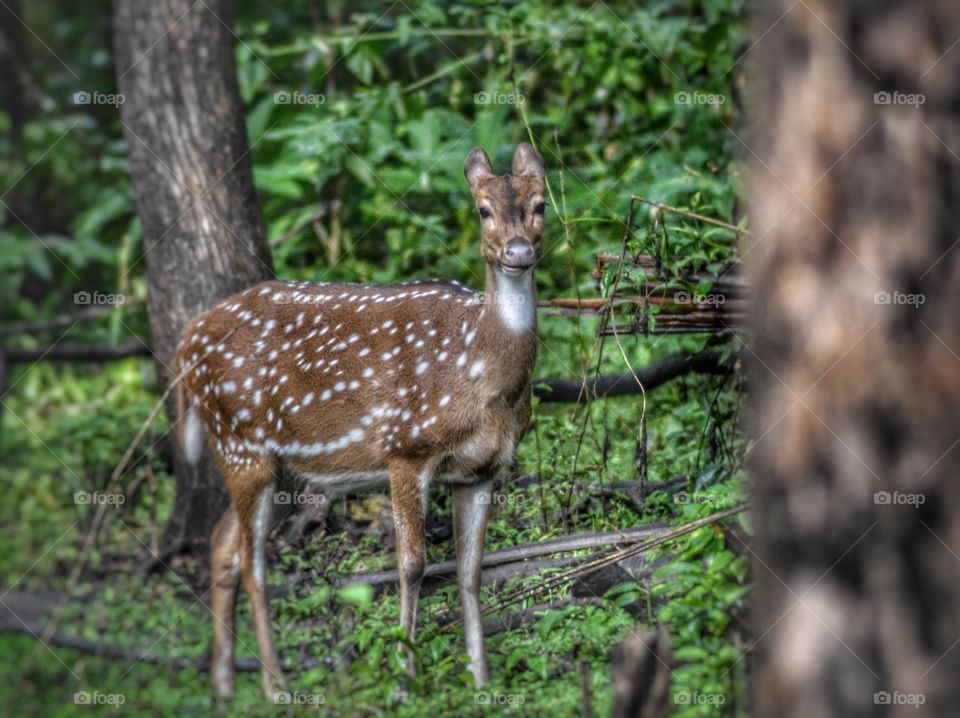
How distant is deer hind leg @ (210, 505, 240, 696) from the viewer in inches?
262

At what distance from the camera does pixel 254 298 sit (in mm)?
7312

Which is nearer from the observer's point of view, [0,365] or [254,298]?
[254,298]

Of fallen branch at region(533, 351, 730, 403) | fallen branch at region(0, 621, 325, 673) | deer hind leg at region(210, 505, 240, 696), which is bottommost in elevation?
fallen branch at region(0, 621, 325, 673)

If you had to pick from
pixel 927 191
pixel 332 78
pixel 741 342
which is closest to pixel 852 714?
pixel 927 191

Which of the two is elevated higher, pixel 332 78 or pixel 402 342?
pixel 332 78

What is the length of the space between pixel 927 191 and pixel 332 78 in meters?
9.07

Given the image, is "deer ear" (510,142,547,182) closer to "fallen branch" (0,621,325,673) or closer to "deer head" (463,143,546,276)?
"deer head" (463,143,546,276)

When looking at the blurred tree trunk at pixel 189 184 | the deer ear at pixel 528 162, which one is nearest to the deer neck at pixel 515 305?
the deer ear at pixel 528 162

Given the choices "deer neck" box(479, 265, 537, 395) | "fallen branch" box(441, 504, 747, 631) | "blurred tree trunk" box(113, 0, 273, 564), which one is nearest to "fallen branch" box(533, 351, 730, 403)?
"deer neck" box(479, 265, 537, 395)

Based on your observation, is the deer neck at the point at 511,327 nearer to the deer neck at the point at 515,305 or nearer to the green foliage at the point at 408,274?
the deer neck at the point at 515,305

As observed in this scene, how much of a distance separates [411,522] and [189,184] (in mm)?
3072

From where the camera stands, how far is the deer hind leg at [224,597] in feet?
21.9

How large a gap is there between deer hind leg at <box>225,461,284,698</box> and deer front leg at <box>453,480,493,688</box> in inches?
41.3

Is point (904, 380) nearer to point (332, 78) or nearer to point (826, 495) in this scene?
point (826, 495)
